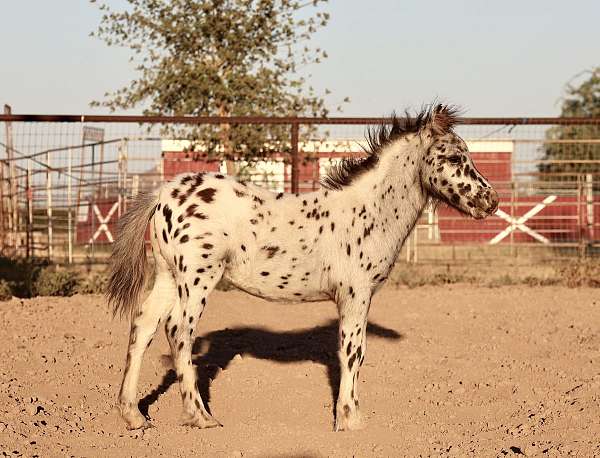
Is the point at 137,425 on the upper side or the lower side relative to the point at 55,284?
lower

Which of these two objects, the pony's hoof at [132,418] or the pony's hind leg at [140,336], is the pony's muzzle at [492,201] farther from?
the pony's hoof at [132,418]

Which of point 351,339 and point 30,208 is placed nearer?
point 351,339

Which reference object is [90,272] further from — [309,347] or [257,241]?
[257,241]

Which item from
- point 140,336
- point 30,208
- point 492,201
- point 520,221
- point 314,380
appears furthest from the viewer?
point 520,221

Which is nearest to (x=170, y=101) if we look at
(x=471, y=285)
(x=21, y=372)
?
(x=471, y=285)

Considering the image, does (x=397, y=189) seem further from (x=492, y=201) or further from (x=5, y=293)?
(x=5, y=293)

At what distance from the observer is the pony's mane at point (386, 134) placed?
6.48m

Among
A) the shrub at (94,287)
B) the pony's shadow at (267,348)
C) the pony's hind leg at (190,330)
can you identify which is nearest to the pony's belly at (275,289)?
the pony's hind leg at (190,330)

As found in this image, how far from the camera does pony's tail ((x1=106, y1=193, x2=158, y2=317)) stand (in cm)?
627

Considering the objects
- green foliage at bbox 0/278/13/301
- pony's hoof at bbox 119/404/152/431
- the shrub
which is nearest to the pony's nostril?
pony's hoof at bbox 119/404/152/431

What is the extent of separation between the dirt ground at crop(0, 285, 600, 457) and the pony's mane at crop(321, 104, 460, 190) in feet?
5.74

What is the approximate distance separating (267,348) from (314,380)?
1370 millimetres

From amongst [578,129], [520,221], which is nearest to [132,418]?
[520,221]

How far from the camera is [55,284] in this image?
11.7 m
